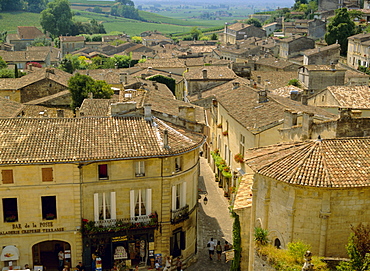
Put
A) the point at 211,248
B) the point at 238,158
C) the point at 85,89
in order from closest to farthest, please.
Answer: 1. the point at 211,248
2. the point at 238,158
3. the point at 85,89

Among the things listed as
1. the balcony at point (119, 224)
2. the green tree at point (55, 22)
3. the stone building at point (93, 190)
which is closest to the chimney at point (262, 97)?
the stone building at point (93, 190)

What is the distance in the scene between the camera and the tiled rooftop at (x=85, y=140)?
30.6 metres

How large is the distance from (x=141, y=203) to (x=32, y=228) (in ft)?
21.2

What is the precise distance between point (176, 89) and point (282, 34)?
282ft

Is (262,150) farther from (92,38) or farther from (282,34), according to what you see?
(92,38)

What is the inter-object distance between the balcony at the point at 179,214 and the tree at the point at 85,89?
105ft

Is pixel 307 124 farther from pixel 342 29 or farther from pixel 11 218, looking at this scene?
pixel 342 29

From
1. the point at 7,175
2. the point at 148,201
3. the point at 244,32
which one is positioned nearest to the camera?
the point at 7,175

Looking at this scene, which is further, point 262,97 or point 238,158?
point 262,97

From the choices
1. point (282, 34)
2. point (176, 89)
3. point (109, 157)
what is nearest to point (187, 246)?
point (109, 157)

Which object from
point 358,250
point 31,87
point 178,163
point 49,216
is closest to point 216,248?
point 178,163

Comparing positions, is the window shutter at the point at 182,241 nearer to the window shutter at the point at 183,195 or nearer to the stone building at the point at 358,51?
the window shutter at the point at 183,195

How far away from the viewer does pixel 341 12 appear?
108062 millimetres

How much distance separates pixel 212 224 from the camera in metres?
40.1
